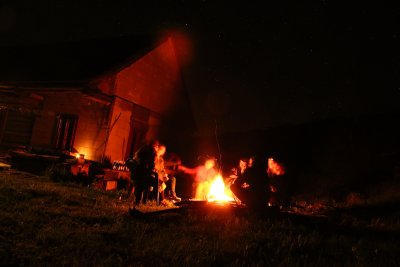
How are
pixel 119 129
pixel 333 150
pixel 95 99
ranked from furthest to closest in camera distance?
pixel 333 150
pixel 119 129
pixel 95 99

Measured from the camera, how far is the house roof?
15.8m

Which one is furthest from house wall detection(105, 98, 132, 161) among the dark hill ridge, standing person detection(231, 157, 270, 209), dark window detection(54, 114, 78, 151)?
standing person detection(231, 157, 270, 209)

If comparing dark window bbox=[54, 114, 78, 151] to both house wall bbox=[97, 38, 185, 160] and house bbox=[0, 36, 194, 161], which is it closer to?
house bbox=[0, 36, 194, 161]

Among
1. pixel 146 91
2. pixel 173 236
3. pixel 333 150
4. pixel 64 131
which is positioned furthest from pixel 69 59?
pixel 173 236

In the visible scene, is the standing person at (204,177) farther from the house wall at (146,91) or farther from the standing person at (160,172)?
the house wall at (146,91)

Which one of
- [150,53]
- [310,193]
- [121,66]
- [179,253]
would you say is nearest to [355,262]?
[179,253]

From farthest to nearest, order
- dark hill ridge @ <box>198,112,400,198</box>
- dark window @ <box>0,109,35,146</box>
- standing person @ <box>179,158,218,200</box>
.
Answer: dark window @ <box>0,109,35,146</box>
dark hill ridge @ <box>198,112,400,198</box>
standing person @ <box>179,158,218,200</box>

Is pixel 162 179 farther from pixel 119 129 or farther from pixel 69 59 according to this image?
pixel 69 59

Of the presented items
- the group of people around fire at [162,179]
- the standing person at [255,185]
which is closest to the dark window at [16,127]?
the group of people around fire at [162,179]

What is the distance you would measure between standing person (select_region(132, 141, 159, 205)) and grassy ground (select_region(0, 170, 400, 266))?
0.68m

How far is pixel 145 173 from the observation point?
31.9 feet

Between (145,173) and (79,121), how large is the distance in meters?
7.49

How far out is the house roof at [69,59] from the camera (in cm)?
1584

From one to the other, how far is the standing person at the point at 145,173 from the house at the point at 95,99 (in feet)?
18.9
